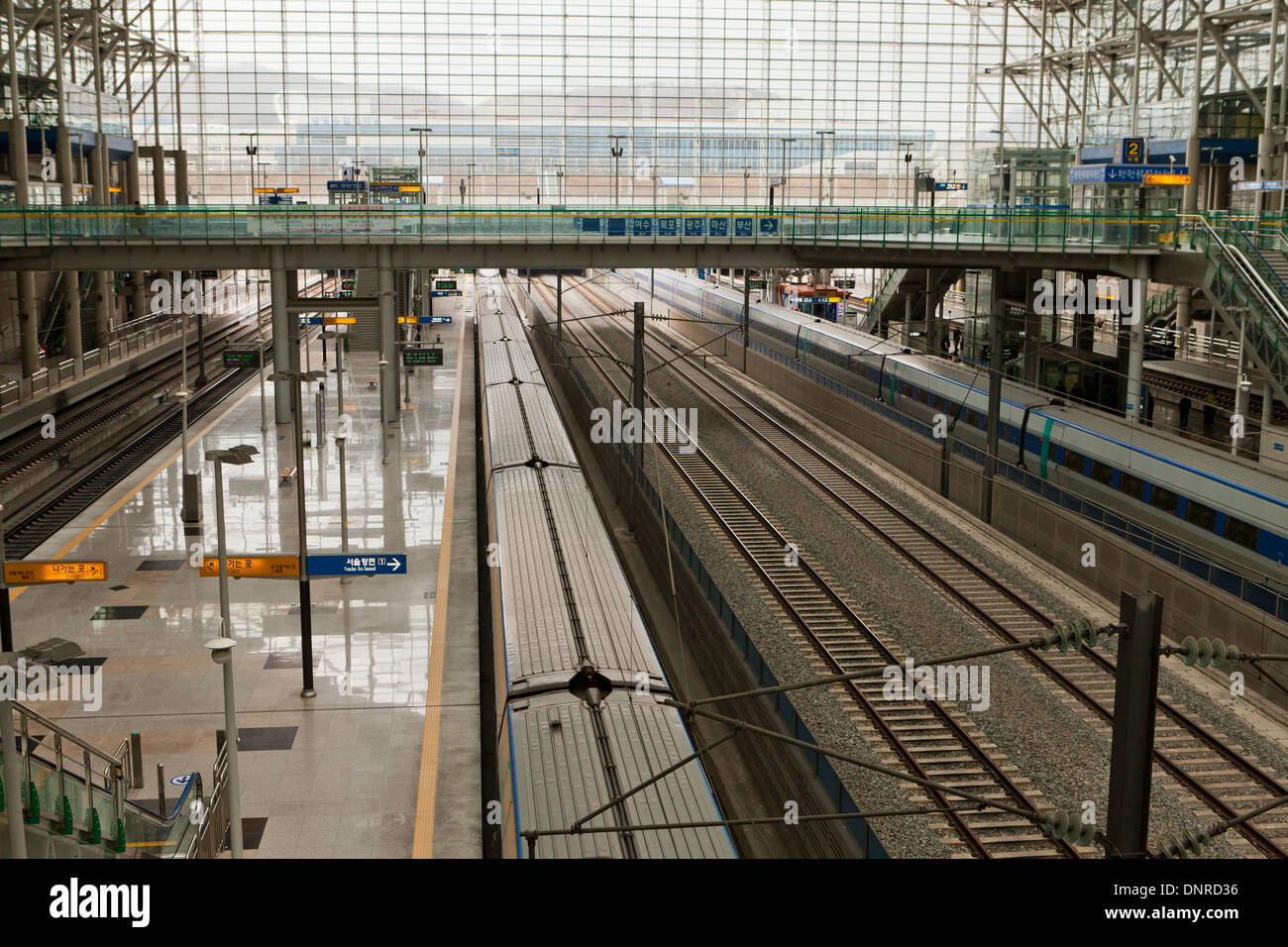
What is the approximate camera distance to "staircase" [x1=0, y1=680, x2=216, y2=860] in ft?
36.1

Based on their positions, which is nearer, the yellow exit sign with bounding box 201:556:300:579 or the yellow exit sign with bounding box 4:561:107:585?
the yellow exit sign with bounding box 4:561:107:585

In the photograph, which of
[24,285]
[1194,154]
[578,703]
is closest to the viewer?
[578,703]

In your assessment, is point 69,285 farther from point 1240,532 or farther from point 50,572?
point 1240,532

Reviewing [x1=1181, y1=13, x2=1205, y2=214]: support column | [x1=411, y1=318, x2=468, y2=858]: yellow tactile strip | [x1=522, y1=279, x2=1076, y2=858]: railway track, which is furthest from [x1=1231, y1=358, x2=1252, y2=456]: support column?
[x1=411, y1=318, x2=468, y2=858]: yellow tactile strip

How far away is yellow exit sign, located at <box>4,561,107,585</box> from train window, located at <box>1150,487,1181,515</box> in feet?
58.1

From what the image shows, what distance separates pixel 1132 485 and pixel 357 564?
48.7 ft

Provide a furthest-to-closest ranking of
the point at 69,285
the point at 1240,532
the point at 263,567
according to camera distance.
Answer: the point at 69,285 → the point at 1240,532 → the point at 263,567

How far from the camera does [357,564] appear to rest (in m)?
17.6

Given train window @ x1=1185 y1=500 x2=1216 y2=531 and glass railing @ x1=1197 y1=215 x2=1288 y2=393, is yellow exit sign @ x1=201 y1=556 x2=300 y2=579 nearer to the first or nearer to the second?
train window @ x1=1185 y1=500 x2=1216 y2=531

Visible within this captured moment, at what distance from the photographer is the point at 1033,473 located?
2789 centimetres

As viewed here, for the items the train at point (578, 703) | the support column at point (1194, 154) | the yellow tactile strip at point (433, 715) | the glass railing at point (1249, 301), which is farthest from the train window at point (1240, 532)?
the support column at point (1194, 154)

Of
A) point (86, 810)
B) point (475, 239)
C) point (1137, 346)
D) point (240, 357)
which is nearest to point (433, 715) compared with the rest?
point (86, 810)
